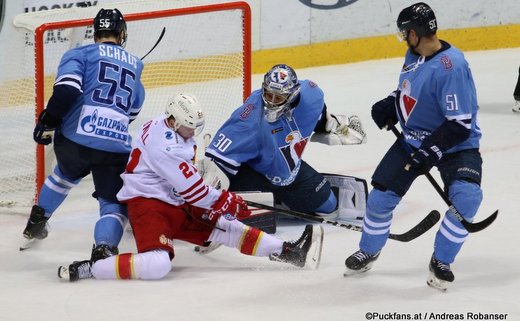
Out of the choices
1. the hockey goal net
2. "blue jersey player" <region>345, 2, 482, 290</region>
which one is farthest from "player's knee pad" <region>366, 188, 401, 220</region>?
the hockey goal net

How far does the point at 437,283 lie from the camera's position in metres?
4.25

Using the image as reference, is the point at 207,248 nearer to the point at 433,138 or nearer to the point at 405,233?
the point at 405,233

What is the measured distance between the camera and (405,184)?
14.1ft

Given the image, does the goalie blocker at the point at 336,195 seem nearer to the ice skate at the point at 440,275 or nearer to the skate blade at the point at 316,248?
the skate blade at the point at 316,248

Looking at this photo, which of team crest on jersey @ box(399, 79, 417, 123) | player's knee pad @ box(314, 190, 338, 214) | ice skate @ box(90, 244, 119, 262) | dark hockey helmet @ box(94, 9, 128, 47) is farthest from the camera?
player's knee pad @ box(314, 190, 338, 214)

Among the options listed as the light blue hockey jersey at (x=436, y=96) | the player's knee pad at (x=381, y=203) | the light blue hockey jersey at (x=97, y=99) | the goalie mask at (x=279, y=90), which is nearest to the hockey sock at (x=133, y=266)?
the light blue hockey jersey at (x=97, y=99)

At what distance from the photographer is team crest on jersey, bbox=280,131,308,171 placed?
16.7ft

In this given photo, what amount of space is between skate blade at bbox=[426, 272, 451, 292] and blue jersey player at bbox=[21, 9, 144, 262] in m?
1.22

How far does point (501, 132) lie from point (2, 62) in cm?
301

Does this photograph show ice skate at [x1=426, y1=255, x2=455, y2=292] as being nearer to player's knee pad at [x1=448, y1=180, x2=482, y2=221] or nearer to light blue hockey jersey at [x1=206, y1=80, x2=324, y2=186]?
player's knee pad at [x1=448, y1=180, x2=482, y2=221]

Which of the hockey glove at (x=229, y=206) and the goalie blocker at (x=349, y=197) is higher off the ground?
the hockey glove at (x=229, y=206)

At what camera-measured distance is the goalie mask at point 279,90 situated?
4832 mm

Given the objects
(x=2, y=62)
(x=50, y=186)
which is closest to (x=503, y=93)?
(x=2, y=62)

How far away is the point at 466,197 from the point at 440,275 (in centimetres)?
31
